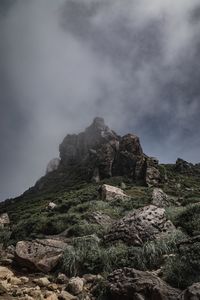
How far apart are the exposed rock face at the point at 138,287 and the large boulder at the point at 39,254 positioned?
324 centimetres

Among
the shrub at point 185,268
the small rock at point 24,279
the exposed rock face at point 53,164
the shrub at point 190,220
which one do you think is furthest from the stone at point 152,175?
the exposed rock face at point 53,164

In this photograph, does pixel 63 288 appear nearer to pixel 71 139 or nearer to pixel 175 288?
pixel 175 288

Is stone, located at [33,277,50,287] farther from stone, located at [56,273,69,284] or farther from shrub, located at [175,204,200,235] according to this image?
shrub, located at [175,204,200,235]

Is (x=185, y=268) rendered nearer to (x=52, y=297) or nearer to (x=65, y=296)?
(x=65, y=296)

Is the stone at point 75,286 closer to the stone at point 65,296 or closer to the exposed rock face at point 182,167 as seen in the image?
the stone at point 65,296

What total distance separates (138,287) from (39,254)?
16.9 ft

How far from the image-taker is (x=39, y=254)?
12.2 metres

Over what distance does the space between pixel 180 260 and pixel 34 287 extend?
3.92 metres

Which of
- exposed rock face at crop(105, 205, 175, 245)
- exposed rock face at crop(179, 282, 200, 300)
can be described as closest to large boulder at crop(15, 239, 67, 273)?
exposed rock face at crop(105, 205, 175, 245)

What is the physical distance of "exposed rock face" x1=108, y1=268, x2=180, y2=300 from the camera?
745 cm

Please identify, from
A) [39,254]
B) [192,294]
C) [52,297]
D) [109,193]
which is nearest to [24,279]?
[39,254]

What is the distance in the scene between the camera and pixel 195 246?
369 inches

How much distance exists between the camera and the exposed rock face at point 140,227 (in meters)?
12.5

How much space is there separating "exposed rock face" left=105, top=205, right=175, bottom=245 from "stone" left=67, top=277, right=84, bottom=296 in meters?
2.92
